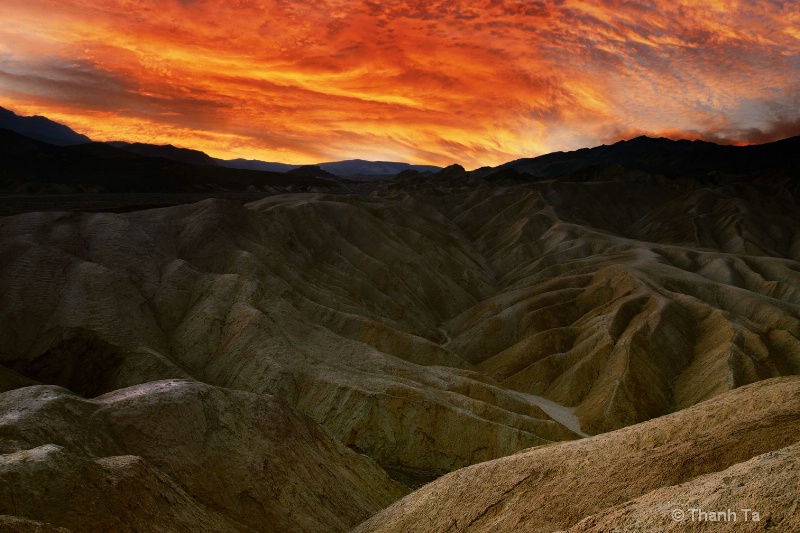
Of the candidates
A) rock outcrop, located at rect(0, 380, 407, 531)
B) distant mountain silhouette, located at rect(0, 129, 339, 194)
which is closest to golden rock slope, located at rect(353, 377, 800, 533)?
rock outcrop, located at rect(0, 380, 407, 531)

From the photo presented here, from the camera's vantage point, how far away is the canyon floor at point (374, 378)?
48.9 ft

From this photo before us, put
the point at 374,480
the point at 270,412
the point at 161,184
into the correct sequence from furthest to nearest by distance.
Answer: the point at 161,184, the point at 374,480, the point at 270,412

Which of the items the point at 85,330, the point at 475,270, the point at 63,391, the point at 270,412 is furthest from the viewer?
the point at 475,270

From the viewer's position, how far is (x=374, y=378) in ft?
130

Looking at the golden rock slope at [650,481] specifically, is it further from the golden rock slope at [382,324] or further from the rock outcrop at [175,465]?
the golden rock slope at [382,324]

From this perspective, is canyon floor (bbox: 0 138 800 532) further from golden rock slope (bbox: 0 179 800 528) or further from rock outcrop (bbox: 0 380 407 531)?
golden rock slope (bbox: 0 179 800 528)

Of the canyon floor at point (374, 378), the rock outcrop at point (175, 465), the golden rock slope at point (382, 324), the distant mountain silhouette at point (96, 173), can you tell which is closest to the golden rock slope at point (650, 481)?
the canyon floor at point (374, 378)

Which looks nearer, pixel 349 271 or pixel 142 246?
pixel 142 246

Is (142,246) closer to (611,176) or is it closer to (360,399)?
(360,399)

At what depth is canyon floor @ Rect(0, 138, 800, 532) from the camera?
14.9 meters

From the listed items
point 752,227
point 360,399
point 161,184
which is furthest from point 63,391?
point 161,184

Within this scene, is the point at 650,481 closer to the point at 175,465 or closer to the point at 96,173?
the point at 175,465

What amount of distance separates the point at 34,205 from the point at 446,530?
9191 centimetres

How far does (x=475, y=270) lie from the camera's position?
94250 millimetres
